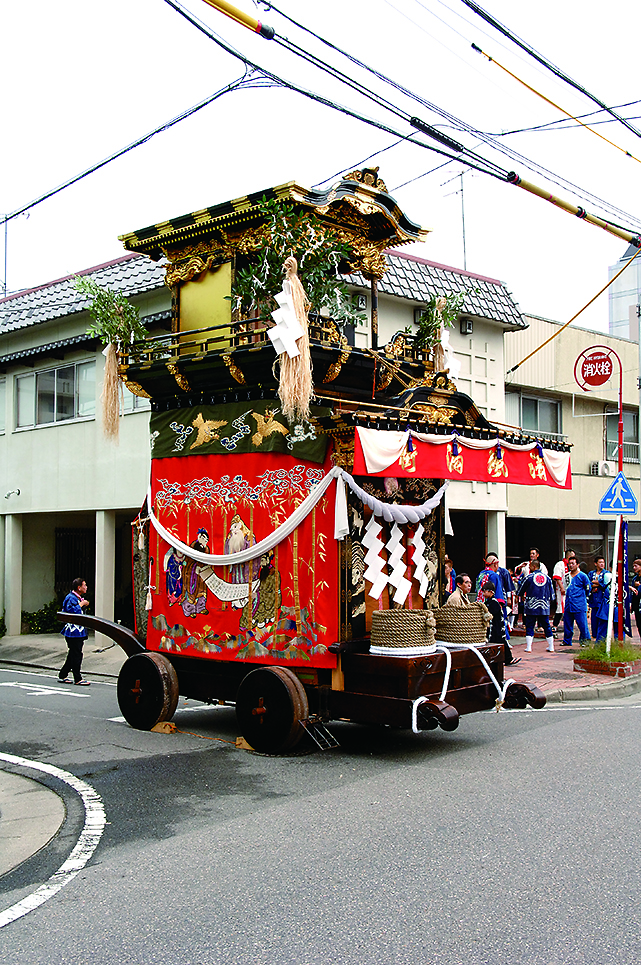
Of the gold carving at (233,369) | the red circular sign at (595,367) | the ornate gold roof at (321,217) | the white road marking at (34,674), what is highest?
the ornate gold roof at (321,217)

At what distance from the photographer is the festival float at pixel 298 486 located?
8375 mm

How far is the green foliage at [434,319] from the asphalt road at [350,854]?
15.4 ft

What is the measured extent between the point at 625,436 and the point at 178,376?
20.2 metres

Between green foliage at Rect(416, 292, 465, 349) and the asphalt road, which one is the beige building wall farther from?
the asphalt road

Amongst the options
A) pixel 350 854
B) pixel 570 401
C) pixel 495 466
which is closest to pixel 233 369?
→ pixel 495 466

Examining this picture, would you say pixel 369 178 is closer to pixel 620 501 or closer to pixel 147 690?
pixel 147 690

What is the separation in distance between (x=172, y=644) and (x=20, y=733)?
2184 millimetres

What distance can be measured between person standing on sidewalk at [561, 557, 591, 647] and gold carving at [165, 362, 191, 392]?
10.8m

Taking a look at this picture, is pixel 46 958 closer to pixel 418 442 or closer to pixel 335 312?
pixel 418 442

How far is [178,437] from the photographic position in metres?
9.95

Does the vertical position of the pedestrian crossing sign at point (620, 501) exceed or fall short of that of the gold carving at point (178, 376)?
it falls short

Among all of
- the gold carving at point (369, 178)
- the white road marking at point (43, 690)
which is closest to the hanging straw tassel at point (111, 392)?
the gold carving at point (369, 178)

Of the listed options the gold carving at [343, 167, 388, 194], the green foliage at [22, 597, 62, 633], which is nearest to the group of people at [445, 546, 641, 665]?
the gold carving at [343, 167, 388, 194]

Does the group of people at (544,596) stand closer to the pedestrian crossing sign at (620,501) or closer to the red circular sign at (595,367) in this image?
the pedestrian crossing sign at (620,501)
